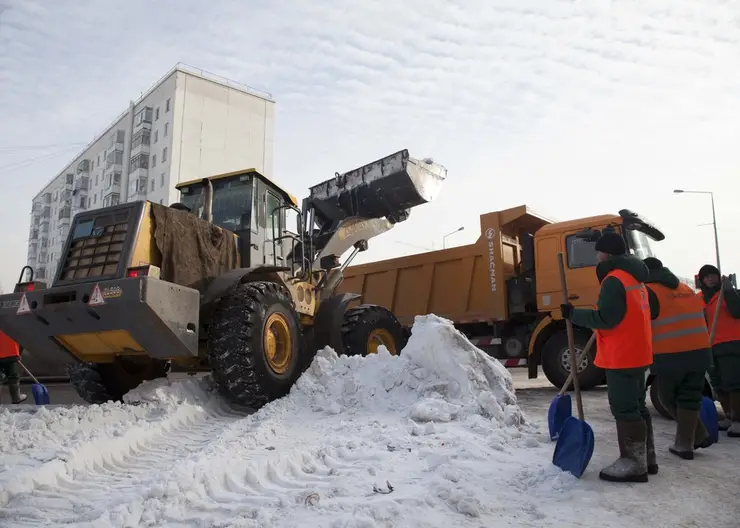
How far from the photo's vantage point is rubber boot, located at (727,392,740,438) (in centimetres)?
510

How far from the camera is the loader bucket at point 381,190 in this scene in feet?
30.9

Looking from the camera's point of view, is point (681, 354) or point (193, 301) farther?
point (193, 301)

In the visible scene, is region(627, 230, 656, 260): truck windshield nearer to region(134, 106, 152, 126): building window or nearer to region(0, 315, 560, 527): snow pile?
region(0, 315, 560, 527): snow pile

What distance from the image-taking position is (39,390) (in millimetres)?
7168

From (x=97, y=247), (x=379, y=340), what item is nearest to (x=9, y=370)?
(x=97, y=247)

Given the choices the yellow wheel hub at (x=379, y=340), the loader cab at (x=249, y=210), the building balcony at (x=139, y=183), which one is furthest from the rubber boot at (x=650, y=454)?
the building balcony at (x=139, y=183)

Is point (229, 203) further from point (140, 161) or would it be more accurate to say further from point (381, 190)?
point (140, 161)

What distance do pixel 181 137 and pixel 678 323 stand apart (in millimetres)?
37458

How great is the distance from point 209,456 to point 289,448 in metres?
0.60

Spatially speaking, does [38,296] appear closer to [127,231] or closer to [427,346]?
[127,231]

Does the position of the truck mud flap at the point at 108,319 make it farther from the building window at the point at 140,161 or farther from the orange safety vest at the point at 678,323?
the building window at the point at 140,161

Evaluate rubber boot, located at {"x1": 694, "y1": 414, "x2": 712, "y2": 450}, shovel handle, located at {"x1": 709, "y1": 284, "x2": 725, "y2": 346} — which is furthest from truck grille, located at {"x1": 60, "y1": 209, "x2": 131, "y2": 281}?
shovel handle, located at {"x1": 709, "y1": 284, "x2": 725, "y2": 346}

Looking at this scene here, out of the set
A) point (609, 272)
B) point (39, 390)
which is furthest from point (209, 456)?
point (39, 390)

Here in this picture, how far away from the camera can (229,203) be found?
7.01 metres
